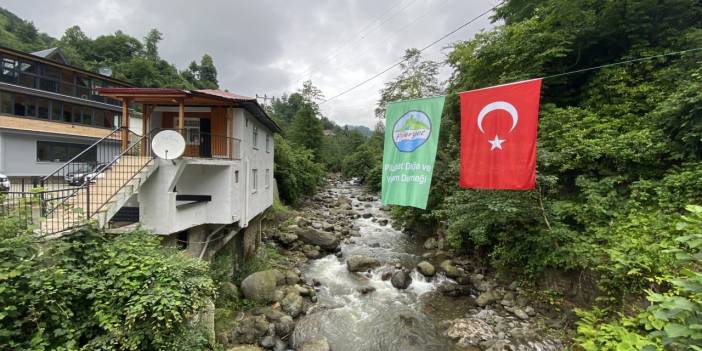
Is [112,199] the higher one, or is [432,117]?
[432,117]

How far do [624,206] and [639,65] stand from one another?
6.23 meters

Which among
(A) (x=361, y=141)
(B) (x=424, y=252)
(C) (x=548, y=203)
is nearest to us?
(C) (x=548, y=203)

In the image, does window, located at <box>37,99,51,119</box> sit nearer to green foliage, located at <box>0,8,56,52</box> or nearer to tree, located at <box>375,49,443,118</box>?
tree, located at <box>375,49,443,118</box>

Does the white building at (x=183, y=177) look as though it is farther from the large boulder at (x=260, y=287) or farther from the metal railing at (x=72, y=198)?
the large boulder at (x=260, y=287)

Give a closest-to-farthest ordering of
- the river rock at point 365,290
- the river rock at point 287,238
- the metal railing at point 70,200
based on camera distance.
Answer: the metal railing at point 70,200 < the river rock at point 365,290 < the river rock at point 287,238

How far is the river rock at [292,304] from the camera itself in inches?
400

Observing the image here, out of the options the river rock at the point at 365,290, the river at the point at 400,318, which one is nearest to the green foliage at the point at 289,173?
the river at the point at 400,318

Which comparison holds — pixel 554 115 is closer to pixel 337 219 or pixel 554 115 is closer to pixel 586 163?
pixel 586 163

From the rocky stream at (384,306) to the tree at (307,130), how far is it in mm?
24796

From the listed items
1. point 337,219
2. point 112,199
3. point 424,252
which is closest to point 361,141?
point 337,219

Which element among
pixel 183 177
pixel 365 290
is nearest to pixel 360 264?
pixel 365 290

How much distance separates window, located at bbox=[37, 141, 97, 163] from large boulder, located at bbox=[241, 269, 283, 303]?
19054mm

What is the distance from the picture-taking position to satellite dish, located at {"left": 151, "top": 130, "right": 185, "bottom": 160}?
806 cm

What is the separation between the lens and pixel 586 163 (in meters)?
9.57
